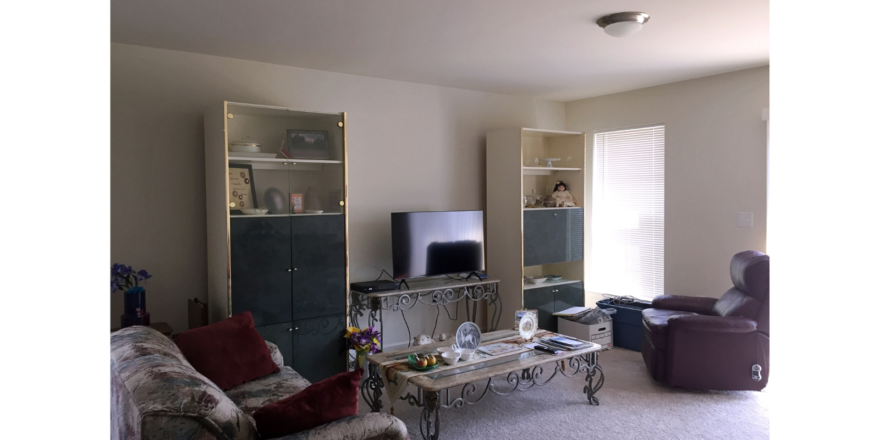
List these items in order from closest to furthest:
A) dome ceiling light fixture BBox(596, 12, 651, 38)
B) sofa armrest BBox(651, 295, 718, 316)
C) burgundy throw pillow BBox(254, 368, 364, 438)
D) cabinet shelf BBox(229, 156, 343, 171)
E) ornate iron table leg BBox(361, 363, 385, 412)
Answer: burgundy throw pillow BBox(254, 368, 364, 438) → dome ceiling light fixture BBox(596, 12, 651, 38) → ornate iron table leg BBox(361, 363, 385, 412) → cabinet shelf BBox(229, 156, 343, 171) → sofa armrest BBox(651, 295, 718, 316)

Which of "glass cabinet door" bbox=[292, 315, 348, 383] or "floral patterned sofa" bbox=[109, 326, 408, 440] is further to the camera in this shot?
"glass cabinet door" bbox=[292, 315, 348, 383]

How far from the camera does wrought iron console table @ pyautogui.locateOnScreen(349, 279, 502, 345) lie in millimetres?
4441

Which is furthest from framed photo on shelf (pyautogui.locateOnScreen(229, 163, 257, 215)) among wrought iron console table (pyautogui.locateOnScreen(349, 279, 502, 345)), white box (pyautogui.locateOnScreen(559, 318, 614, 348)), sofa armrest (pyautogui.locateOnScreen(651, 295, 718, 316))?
sofa armrest (pyautogui.locateOnScreen(651, 295, 718, 316))

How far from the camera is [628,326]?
16.4ft

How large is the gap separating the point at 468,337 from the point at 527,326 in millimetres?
520

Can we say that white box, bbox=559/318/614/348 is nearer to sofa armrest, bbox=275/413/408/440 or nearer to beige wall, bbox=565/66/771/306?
beige wall, bbox=565/66/771/306

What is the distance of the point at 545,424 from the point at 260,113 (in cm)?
279

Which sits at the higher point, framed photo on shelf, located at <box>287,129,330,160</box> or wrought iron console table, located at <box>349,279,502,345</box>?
framed photo on shelf, located at <box>287,129,330,160</box>

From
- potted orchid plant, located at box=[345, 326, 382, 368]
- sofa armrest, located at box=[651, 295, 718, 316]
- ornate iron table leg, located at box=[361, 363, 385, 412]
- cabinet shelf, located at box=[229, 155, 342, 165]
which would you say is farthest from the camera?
sofa armrest, located at box=[651, 295, 718, 316]

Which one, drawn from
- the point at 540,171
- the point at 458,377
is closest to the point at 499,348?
the point at 458,377

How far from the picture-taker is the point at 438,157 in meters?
5.13

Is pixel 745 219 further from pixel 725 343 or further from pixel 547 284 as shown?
pixel 547 284

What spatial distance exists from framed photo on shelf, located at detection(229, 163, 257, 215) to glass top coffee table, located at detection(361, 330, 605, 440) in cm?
132
